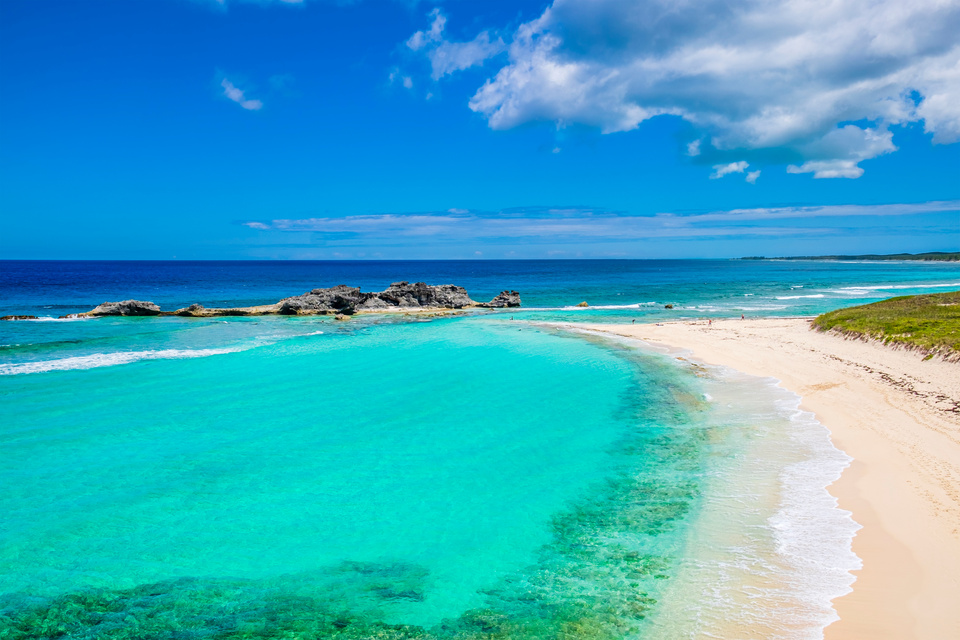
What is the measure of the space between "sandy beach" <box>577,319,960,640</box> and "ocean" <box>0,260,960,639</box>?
51 cm

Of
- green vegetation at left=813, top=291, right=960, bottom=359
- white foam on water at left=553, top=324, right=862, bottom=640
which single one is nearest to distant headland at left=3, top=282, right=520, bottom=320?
green vegetation at left=813, top=291, right=960, bottom=359

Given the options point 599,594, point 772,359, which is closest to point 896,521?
point 599,594

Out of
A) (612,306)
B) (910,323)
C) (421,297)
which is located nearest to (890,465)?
(910,323)

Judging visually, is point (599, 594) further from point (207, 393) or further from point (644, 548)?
point (207, 393)

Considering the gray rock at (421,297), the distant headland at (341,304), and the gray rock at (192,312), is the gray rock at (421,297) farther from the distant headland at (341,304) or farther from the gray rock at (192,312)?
the gray rock at (192,312)

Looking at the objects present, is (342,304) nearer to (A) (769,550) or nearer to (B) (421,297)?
(B) (421,297)

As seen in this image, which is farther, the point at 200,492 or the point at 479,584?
the point at 200,492

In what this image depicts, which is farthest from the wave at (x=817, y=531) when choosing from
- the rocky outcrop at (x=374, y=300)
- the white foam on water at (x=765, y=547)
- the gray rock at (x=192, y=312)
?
the gray rock at (x=192, y=312)

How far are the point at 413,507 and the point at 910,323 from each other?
3125 centimetres

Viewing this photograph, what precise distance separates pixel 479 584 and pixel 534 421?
9.68 metres

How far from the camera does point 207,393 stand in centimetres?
2181

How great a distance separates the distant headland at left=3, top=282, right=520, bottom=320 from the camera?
50.1 metres

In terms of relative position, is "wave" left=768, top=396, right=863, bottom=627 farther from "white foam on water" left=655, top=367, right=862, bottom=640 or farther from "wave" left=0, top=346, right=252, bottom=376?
"wave" left=0, top=346, right=252, bottom=376

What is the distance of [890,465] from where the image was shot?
13.4m
